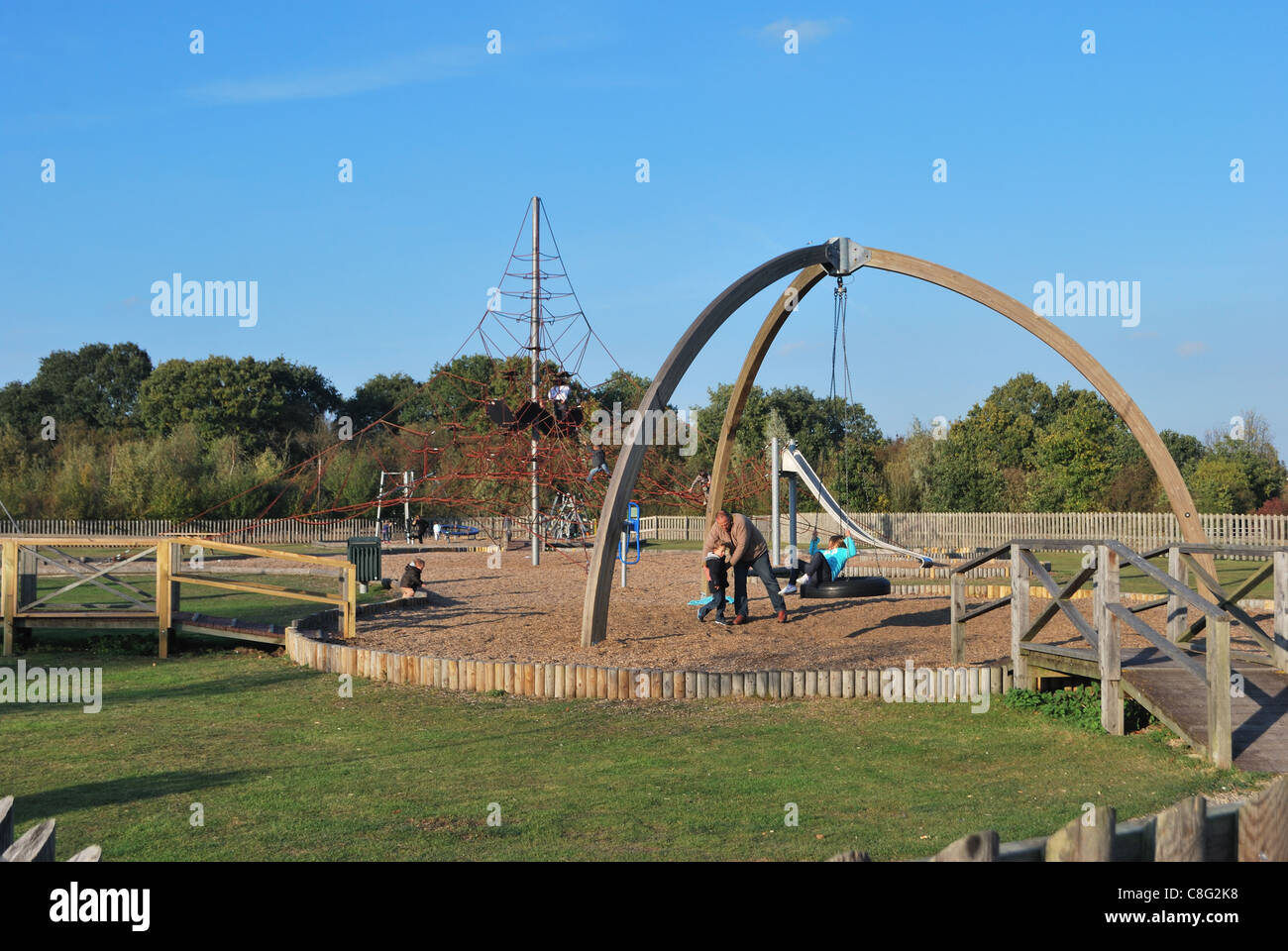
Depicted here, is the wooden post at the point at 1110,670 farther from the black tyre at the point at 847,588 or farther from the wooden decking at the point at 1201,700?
the black tyre at the point at 847,588

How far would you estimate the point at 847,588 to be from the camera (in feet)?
48.4

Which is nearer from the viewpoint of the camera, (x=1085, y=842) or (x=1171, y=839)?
(x=1085, y=842)

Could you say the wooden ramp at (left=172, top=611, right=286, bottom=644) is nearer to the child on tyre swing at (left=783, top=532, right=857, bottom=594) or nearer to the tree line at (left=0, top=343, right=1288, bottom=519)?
the child on tyre swing at (left=783, top=532, right=857, bottom=594)

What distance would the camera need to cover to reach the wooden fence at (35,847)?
103 inches

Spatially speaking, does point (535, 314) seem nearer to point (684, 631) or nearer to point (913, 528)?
point (684, 631)

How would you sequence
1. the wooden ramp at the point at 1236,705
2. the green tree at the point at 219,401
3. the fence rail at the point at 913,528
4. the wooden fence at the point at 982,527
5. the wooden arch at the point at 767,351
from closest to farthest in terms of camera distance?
the wooden ramp at the point at 1236,705, the wooden arch at the point at 767,351, the wooden fence at the point at 982,527, the fence rail at the point at 913,528, the green tree at the point at 219,401

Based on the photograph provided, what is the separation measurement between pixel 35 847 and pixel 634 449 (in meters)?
9.49

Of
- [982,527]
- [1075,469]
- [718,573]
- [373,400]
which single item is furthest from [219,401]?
[718,573]

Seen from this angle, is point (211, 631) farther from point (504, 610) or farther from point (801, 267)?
point (801, 267)

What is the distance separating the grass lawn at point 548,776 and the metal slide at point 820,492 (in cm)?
1199

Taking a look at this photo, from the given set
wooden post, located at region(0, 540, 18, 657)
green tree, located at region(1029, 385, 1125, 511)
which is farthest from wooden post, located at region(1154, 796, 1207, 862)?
green tree, located at region(1029, 385, 1125, 511)

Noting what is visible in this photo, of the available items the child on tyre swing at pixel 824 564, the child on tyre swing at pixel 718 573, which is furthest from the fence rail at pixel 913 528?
the child on tyre swing at pixel 718 573

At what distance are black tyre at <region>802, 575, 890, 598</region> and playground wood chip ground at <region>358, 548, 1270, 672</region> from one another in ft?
1.29
